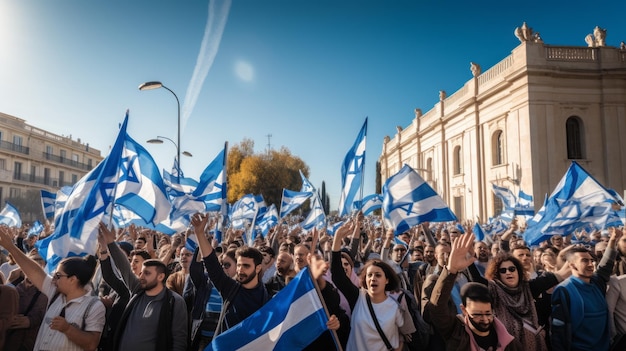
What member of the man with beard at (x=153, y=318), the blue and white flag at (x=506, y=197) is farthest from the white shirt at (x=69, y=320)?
the blue and white flag at (x=506, y=197)

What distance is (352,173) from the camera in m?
8.64

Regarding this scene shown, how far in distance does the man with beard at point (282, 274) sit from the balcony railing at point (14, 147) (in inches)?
1705

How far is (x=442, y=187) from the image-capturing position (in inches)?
1326

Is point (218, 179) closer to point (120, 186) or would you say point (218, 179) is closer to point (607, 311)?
point (120, 186)

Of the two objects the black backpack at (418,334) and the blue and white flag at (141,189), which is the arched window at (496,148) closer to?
the blue and white flag at (141,189)

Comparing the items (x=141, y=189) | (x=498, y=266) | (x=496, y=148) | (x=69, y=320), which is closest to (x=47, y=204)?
(x=141, y=189)

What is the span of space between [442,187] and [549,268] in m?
28.9

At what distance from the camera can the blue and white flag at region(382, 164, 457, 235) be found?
768cm

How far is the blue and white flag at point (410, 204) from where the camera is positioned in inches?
302

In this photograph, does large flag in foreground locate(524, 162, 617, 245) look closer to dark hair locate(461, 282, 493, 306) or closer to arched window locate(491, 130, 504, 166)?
dark hair locate(461, 282, 493, 306)

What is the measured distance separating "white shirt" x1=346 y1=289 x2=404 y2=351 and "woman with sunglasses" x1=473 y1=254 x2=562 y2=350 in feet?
3.27

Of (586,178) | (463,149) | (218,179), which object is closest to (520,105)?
(463,149)

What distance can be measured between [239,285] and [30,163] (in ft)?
156

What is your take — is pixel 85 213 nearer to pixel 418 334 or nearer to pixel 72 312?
pixel 72 312
